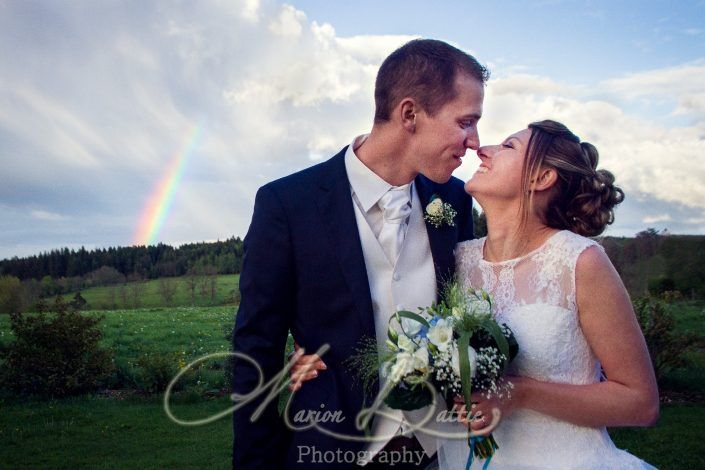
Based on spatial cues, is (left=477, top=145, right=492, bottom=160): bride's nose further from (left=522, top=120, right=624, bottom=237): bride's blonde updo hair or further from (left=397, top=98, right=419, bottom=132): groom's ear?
(left=397, top=98, right=419, bottom=132): groom's ear

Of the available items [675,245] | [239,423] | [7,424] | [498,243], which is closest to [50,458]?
[7,424]

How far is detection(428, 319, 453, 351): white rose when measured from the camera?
3.09 m

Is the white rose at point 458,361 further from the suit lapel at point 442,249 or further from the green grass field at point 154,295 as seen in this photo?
the green grass field at point 154,295

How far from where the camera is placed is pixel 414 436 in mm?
3738

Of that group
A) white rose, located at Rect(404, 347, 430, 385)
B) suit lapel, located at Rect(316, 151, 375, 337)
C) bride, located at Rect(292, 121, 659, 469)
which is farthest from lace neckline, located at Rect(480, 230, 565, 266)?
white rose, located at Rect(404, 347, 430, 385)

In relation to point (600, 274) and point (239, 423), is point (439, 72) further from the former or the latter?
point (239, 423)

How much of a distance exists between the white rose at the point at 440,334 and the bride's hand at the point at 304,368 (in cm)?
72

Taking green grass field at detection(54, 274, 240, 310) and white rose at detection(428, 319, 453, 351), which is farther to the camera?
green grass field at detection(54, 274, 240, 310)

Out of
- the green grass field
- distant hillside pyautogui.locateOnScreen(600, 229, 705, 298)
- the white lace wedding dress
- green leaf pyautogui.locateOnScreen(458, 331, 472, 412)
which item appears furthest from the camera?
the green grass field

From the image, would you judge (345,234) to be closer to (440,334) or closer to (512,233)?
(440,334)

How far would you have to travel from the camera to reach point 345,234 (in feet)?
12.2

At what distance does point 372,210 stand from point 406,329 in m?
0.99

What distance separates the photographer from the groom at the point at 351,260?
3570 mm

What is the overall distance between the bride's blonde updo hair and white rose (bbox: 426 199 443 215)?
0.52 metres
